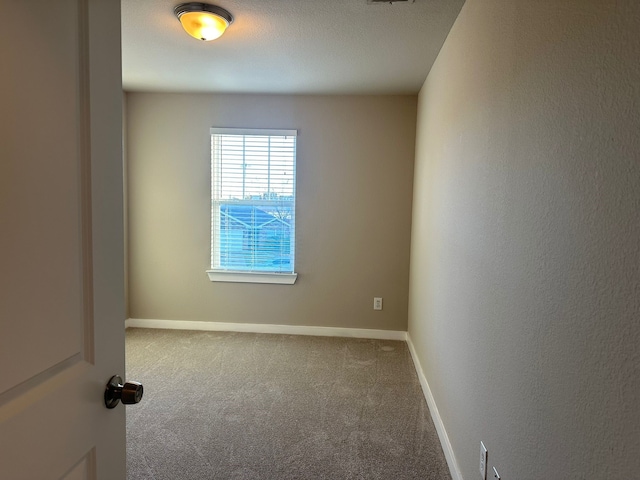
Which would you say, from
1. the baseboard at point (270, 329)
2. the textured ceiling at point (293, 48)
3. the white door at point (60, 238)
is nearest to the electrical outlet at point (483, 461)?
the white door at point (60, 238)

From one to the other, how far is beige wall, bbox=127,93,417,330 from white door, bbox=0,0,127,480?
2.93 m

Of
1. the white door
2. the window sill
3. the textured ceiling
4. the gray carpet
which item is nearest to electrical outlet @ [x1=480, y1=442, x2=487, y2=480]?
the gray carpet

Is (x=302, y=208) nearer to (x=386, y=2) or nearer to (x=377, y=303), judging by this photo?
(x=377, y=303)

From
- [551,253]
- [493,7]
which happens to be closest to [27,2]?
[551,253]

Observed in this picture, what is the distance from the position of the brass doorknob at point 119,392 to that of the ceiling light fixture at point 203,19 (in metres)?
1.92

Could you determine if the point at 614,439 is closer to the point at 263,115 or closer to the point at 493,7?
the point at 493,7

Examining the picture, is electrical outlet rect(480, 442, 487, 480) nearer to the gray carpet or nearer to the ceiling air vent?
the gray carpet

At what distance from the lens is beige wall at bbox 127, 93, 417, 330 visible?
3.64m

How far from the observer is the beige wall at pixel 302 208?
143 inches

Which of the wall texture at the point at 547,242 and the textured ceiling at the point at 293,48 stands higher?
the textured ceiling at the point at 293,48

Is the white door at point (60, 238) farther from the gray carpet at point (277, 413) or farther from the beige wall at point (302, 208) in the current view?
the beige wall at point (302, 208)

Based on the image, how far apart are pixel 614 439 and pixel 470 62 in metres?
1.64

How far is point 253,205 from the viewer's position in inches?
149

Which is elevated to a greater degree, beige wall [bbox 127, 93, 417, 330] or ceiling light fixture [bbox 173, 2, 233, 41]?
ceiling light fixture [bbox 173, 2, 233, 41]
